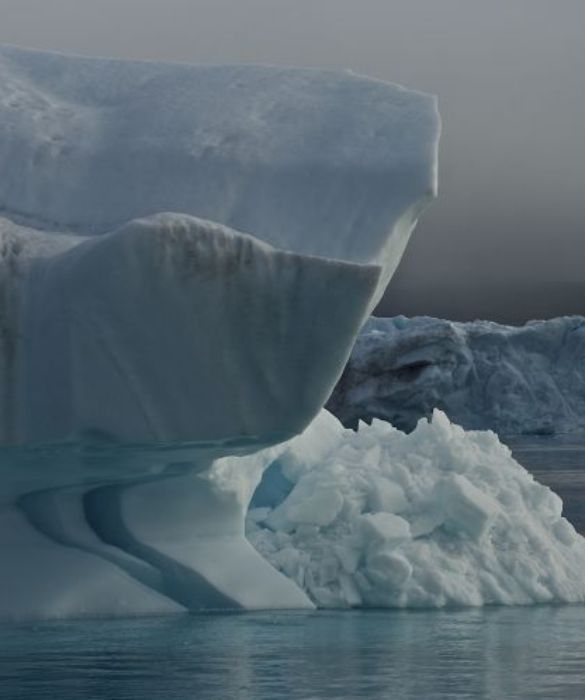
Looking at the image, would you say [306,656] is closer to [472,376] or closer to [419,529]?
[419,529]

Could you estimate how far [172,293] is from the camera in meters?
7.59

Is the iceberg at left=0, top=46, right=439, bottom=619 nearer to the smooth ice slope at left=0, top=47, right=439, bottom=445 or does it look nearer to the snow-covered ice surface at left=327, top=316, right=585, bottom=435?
the smooth ice slope at left=0, top=47, right=439, bottom=445

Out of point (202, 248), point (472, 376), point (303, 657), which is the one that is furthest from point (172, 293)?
point (472, 376)

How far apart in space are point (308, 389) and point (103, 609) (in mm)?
1784

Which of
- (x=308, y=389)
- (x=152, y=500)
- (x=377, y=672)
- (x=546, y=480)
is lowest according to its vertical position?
(x=546, y=480)

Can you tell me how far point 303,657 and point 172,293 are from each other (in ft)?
5.42

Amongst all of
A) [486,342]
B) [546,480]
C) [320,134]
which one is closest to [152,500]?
[320,134]

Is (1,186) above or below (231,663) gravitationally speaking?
above

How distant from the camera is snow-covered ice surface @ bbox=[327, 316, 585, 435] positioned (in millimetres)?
38531

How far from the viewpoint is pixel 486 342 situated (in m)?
39.2

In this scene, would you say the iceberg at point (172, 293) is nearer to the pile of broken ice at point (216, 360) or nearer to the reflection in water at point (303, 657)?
the pile of broken ice at point (216, 360)

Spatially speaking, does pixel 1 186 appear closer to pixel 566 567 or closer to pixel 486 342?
pixel 566 567

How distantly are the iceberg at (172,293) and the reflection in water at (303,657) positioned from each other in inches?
18.2

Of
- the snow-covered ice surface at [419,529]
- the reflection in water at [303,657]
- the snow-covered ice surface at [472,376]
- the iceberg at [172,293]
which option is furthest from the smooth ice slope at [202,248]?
the snow-covered ice surface at [472,376]
